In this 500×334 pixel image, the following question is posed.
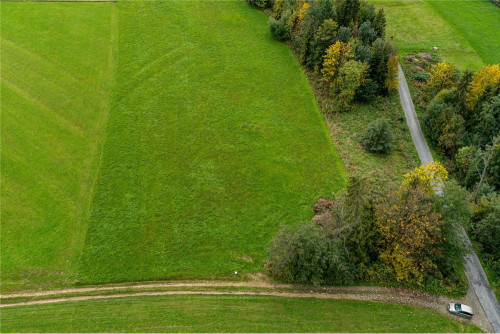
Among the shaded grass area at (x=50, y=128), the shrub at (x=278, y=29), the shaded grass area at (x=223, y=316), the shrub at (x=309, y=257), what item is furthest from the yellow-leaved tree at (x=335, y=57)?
the shaded grass area at (x=50, y=128)

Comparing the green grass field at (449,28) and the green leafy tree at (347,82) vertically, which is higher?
the green grass field at (449,28)

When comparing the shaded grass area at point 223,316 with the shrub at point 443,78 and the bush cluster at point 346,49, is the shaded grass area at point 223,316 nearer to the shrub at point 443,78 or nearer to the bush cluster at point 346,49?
the bush cluster at point 346,49

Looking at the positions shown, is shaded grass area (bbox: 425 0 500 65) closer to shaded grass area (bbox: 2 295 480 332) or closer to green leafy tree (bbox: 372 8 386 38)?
→ green leafy tree (bbox: 372 8 386 38)

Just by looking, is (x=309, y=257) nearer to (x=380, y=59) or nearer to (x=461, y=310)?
(x=461, y=310)

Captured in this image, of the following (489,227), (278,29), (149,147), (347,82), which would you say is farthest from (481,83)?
(149,147)

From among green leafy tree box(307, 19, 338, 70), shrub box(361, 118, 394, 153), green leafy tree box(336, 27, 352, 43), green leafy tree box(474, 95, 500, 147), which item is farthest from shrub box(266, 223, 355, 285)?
green leafy tree box(336, 27, 352, 43)
